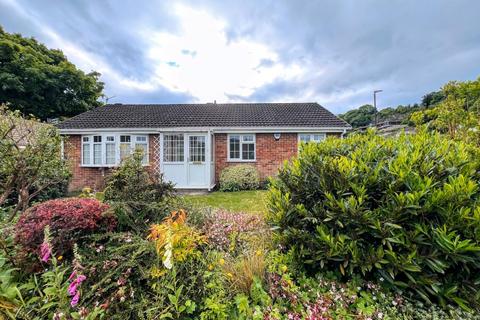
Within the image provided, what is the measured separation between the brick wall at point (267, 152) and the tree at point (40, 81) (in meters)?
20.9

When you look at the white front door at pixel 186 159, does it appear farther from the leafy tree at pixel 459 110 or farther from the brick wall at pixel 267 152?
the leafy tree at pixel 459 110

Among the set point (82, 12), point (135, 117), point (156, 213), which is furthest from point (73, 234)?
point (135, 117)

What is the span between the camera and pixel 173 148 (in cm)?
1124

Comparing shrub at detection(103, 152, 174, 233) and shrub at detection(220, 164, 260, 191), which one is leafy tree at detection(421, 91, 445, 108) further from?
shrub at detection(103, 152, 174, 233)

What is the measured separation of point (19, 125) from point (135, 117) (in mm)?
8147

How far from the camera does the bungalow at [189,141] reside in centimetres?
1108

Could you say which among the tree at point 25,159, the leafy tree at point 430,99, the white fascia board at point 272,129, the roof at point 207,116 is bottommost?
the tree at point 25,159

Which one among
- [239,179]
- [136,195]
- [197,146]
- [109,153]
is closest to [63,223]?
[136,195]

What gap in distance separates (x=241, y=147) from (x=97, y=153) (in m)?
7.89

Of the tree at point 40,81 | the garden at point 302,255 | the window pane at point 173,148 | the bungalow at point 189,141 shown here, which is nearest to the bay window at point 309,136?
the bungalow at point 189,141

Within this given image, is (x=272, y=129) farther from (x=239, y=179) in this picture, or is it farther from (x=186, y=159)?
(x=186, y=159)

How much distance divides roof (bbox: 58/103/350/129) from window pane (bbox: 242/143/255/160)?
110 centimetres

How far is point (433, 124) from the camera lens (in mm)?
6793

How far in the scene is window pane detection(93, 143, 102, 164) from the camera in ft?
38.5
